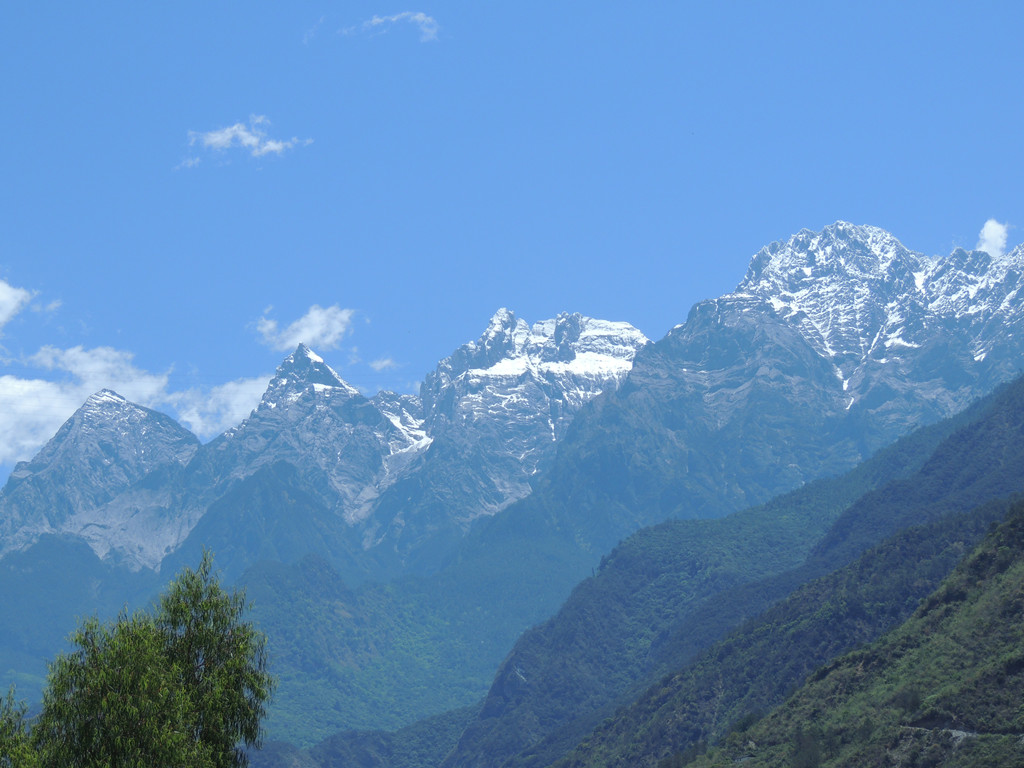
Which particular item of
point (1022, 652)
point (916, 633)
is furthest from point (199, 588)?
point (916, 633)

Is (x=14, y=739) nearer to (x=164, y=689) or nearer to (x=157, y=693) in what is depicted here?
(x=157, y=693)

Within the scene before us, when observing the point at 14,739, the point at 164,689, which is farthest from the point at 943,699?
the point at 14,739

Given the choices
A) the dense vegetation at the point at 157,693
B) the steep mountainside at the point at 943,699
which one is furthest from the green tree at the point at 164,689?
the steep mountainside at the point at 943,699

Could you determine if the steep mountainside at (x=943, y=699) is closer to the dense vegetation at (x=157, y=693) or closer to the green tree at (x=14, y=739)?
the dense vegetation at (x=157, y=693)

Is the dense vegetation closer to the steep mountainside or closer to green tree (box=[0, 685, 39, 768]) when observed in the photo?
green tree (box=[0, 685, 39, 768])

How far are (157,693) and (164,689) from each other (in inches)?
14.8

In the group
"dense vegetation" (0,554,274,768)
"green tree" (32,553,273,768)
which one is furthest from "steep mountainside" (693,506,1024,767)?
"dense vegetation" (0,554,274,768)

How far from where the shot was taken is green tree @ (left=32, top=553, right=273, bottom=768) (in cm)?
5991

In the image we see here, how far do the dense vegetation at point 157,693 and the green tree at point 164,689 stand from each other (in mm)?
50

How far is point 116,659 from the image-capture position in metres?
62.3

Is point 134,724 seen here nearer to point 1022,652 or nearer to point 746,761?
point 1022,652

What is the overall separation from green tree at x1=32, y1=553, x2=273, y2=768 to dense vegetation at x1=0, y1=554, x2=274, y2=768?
5 centimetres

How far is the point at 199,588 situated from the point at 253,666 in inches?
208

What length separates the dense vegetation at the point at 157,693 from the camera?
59812mm
